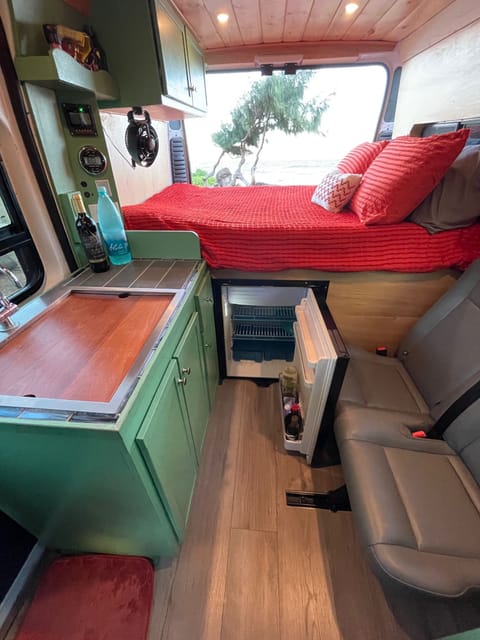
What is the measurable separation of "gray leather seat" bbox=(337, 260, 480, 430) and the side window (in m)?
1.39

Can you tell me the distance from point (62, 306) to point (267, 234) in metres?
0.94

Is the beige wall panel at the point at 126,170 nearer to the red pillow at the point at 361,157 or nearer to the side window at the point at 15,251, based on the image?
the side window at the point at 15,251

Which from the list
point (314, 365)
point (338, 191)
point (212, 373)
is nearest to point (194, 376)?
point (212, 373)

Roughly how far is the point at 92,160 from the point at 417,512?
1.83 meters

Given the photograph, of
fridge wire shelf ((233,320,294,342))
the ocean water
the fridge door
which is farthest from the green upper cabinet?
the ocean water

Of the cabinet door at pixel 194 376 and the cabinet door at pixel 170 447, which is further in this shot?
the cabinet door at pixel 194 376

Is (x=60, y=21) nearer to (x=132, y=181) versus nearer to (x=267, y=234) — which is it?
(x=132, y=181)

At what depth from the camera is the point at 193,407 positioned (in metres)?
1.18

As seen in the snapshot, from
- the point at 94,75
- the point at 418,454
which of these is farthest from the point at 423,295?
the point at 94,75

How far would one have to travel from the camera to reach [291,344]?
1.97 m

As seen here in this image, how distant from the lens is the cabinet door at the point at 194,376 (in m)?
1.01

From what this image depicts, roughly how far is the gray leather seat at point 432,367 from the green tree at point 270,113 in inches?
89.3

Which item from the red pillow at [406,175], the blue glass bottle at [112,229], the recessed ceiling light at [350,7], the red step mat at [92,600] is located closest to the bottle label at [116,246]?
the blue glass bottle at [112,229]

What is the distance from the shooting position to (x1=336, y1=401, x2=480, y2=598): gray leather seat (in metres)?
0.74
